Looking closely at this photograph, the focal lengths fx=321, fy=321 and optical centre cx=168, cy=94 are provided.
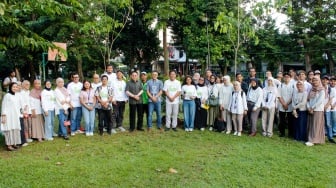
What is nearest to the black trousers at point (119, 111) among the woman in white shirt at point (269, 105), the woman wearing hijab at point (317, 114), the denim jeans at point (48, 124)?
the denim jeans at point (48, 124)

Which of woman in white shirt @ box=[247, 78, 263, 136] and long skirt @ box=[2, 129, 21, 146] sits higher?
woman in white shirt @ box=[247, 78, 263, 136]

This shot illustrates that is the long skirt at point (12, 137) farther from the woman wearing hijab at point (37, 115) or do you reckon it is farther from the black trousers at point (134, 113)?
the black trousers at point (134, 113)

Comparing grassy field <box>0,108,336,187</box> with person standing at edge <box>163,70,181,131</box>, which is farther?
person standing at edge <box>163,70,181,131</box>

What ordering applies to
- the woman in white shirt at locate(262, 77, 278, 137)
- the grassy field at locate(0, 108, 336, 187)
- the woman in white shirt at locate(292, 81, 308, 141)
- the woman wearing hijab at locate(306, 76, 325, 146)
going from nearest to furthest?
the grassy field at locate(0, 108, 336, 187) < the woman wearing hijab at locate(306, 76, 325, 146) < the woman in white shirt at locate(292, 81, 308, 141) < the woman in white shirt at locate(262, 77, 278, 137)

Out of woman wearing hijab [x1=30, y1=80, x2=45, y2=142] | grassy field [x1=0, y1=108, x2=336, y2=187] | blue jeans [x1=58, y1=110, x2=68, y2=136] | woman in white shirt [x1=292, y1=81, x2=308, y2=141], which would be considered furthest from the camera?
blue jeans [x1=58, y1=110, x2=68, y2=136]

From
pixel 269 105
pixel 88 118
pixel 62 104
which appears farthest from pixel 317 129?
pixel 62 104

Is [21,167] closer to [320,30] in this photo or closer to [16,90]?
[16,90]

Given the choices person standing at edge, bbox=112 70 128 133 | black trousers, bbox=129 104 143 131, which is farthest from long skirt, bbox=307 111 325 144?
person standing at edge, bbox=112 70 128 133

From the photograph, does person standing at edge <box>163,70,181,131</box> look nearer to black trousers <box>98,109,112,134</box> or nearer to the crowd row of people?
the crowd row of people

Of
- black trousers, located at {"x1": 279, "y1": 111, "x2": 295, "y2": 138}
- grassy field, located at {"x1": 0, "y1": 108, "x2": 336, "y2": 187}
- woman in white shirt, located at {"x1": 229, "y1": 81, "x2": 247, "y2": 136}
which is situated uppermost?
woman in white shirt, located at {"x1": 229, "y1": 81, "x2": 247, "y2": 136}

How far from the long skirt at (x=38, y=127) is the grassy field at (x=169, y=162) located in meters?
0.33

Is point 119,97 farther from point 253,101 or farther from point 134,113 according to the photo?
point 253,101

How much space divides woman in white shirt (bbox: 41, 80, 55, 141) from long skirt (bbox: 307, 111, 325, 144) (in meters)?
6.40

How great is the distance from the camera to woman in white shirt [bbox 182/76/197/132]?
9047 millimetres
